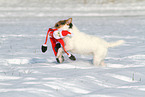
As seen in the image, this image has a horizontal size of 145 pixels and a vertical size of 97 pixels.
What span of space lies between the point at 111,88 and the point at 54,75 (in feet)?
3.53

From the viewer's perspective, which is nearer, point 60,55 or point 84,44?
point 84,44

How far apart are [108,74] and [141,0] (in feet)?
143

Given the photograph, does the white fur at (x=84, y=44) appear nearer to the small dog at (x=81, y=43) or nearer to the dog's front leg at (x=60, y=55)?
the small dog at (x=81, y=43)

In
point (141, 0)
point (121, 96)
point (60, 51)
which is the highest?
point (141, 0)

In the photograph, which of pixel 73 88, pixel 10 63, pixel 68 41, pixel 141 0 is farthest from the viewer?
pixel 141 0

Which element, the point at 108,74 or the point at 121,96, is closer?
the point at 121,96

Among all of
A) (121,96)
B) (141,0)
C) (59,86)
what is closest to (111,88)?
(121,96)

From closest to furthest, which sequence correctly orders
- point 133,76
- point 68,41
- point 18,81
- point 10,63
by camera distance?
point 18,81
point 133,76
point 68,41
point 10,63

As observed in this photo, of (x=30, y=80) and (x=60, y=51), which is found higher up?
(x=60, y=51)

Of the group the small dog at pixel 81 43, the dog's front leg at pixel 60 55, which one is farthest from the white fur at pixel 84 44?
the dog's front leg at pixel 60 55

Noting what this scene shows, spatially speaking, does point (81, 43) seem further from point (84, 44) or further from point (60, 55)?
point (60, 55)

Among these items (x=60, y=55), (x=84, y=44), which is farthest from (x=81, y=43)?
(x=60, y=55)

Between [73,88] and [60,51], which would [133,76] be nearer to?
[73,88]

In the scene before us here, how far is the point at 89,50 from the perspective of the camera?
5031 millimetres
